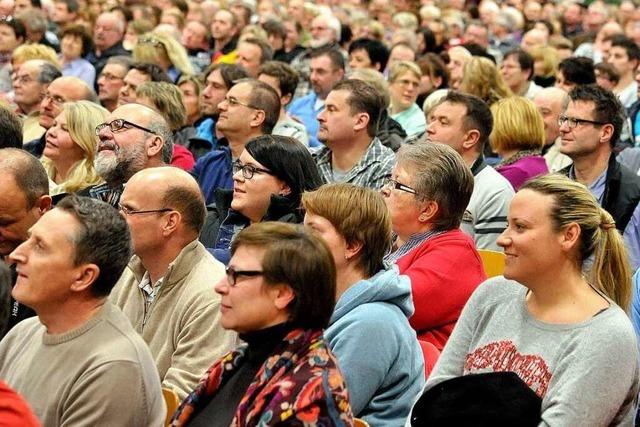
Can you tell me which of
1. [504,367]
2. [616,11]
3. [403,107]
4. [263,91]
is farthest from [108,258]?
[616,11]

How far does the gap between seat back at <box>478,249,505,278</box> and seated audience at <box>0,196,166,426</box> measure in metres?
2.06

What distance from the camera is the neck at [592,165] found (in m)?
6.29

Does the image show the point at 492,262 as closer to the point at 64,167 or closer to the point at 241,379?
the point at 241,379

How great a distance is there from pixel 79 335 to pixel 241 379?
44cm

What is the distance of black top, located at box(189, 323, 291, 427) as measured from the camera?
3023mm

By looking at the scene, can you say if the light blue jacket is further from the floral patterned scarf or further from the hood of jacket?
the floral patterned scarf

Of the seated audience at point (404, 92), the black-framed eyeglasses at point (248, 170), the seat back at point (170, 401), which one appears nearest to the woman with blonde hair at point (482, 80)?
the seated audience at point (404, 92)

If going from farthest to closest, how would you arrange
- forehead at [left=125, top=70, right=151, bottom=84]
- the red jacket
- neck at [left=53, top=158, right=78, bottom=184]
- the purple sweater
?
forehead at [left=125, top=70, right=151, bottom=84]
the purple sweater
neck at [left=53, top=158, right=78, bottom=184]
the red jacket

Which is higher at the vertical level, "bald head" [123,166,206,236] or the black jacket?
"bald head" [123,166,206,236]

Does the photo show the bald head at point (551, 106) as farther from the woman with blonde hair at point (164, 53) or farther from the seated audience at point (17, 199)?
the seated audience at point (17, 199)

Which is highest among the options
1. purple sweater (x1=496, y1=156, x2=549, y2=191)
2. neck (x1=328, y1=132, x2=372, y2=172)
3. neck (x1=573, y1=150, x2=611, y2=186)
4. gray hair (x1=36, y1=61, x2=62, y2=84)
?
neck (x1=573, y1=150, x2=611, y2=186)

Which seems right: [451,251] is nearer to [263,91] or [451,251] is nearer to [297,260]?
[297,260]

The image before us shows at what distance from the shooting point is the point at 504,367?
11.1 feet

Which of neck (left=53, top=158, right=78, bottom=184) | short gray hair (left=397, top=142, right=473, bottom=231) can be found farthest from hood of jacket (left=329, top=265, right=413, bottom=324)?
neck (left=53, top=158, right=78, bottom=184)
